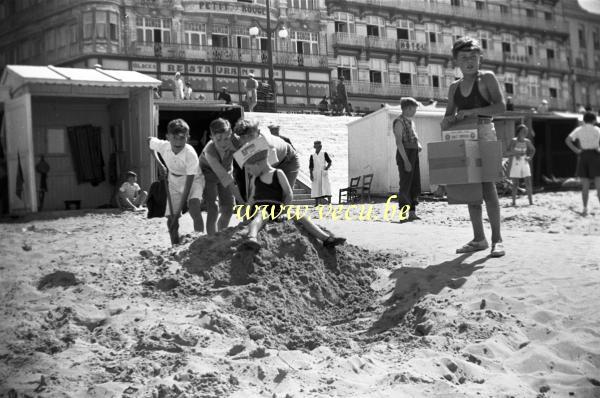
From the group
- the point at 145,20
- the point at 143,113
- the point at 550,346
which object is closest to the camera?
the point at 550,346

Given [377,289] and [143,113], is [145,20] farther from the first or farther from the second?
[377,289]

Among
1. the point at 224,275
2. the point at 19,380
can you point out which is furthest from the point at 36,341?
the point at 224,275

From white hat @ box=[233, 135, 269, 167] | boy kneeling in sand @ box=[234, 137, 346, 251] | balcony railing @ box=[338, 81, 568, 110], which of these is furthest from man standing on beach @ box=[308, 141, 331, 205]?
white hat @ box=[233, 135, 269, 167]

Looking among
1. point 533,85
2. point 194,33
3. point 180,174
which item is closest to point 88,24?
point 194,33

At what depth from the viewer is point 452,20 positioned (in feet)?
77.3

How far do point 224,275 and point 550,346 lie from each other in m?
2.61

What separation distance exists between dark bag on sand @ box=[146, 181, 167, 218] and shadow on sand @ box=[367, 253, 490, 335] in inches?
106

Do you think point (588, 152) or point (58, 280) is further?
point (588, 152)

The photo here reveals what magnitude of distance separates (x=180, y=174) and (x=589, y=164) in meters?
6.58

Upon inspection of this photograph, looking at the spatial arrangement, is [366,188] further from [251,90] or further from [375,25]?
[375,25]

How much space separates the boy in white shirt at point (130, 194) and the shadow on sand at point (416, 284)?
807 cm

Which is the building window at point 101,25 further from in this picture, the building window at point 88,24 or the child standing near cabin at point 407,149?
the child standing near cabin at point 407,149

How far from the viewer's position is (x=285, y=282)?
19.5 ft

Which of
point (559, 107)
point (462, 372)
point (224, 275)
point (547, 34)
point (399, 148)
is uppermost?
point (547, 34)
